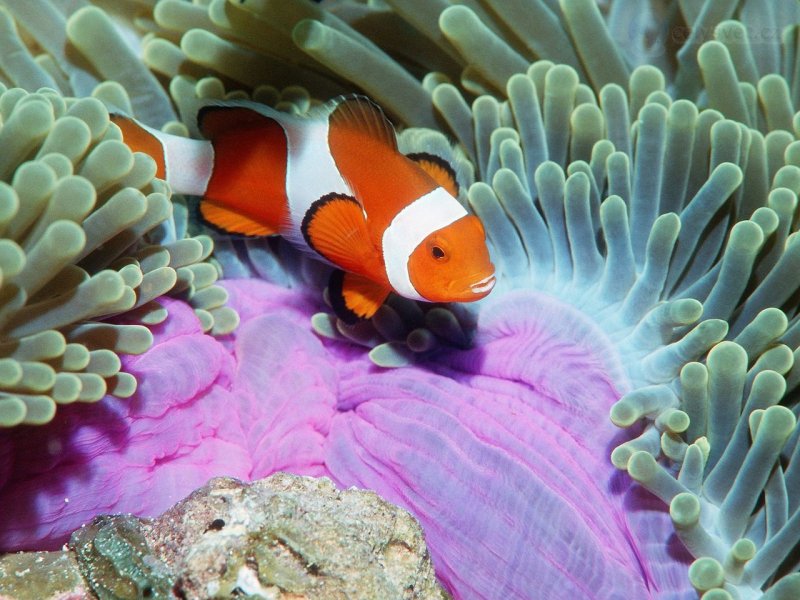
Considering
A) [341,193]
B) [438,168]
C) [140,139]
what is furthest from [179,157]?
[438,168]

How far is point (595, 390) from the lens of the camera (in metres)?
1.28

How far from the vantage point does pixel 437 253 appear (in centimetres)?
124

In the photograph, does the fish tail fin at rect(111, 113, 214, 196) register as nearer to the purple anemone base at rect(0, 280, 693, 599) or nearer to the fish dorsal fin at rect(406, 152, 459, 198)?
the purple anemone base at rect(0, 280, 693, 599)

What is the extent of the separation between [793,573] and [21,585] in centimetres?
109

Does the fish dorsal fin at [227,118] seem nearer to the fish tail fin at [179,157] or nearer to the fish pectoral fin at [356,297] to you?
the fish tail fin at [179,157]

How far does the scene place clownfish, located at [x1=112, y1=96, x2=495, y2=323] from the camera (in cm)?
125

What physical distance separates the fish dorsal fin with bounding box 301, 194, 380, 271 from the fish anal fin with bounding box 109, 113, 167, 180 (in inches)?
13.8

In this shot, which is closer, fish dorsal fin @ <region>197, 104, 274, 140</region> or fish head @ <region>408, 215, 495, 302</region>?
fish head @ <region>408, 215, 495, 302</region>

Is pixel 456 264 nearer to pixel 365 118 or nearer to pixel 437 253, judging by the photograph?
pixel 437 253

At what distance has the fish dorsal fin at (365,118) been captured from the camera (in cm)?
139

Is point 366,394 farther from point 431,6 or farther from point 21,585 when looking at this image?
point 431,6

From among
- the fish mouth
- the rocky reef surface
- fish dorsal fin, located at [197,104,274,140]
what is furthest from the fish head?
fish dorsal fin, located at [197,104,274,140]

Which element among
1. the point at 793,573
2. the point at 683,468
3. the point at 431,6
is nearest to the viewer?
the point at 793,573

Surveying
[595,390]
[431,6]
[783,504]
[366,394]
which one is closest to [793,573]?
[783,504]
